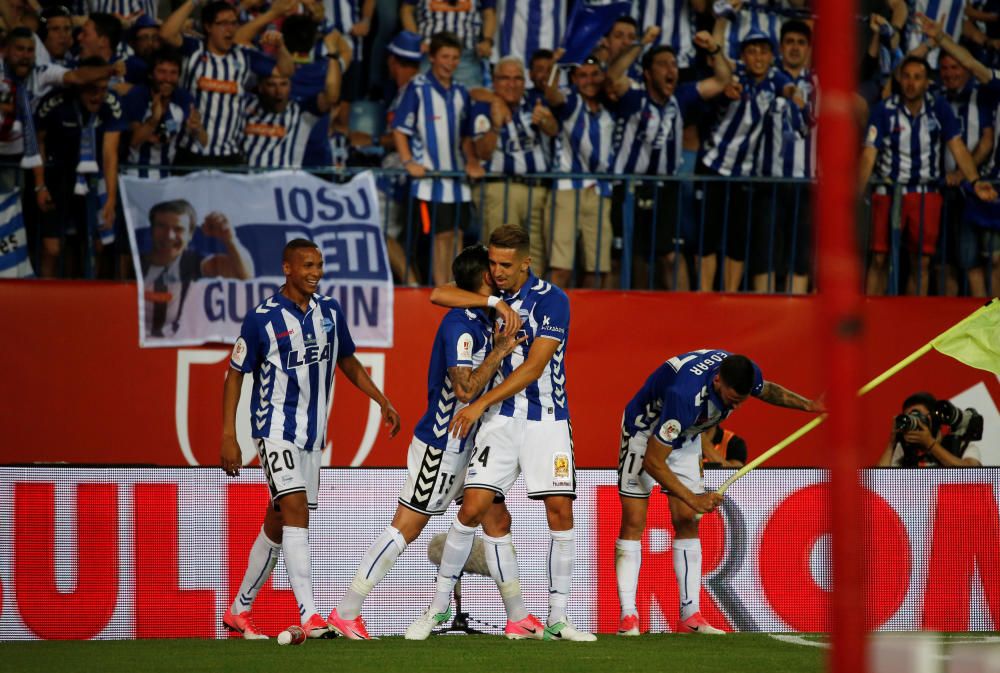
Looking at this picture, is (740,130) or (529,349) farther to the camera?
(740,130)

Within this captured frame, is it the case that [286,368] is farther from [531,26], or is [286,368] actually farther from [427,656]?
[531,26]

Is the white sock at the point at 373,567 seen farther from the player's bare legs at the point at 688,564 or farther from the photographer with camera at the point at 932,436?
the photographer with camera at the point at 932,436

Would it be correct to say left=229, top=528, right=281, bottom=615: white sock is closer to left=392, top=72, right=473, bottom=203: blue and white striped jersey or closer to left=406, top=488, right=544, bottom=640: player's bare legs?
left=406, top=488, right=544, bottom=640: player's bare legs

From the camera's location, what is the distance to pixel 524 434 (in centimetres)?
802

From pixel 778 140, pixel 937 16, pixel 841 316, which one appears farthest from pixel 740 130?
pixel 841 316

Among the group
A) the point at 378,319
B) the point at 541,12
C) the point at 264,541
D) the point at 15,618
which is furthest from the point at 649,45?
the point at 15,618

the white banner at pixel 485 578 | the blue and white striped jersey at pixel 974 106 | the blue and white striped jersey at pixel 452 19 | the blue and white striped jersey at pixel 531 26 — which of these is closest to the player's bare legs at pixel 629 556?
the white banner at pixel 485 578

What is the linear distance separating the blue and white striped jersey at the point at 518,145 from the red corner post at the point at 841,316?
9.02 metres

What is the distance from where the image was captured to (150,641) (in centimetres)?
835

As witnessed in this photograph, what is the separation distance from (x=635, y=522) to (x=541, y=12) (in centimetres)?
601

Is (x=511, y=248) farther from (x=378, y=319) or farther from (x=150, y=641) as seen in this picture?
(x=378, y=319)

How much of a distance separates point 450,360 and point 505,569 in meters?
1.19

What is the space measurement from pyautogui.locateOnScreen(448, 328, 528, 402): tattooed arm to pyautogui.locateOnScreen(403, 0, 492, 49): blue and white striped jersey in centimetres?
574

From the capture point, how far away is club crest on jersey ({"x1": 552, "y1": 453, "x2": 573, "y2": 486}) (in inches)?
313
